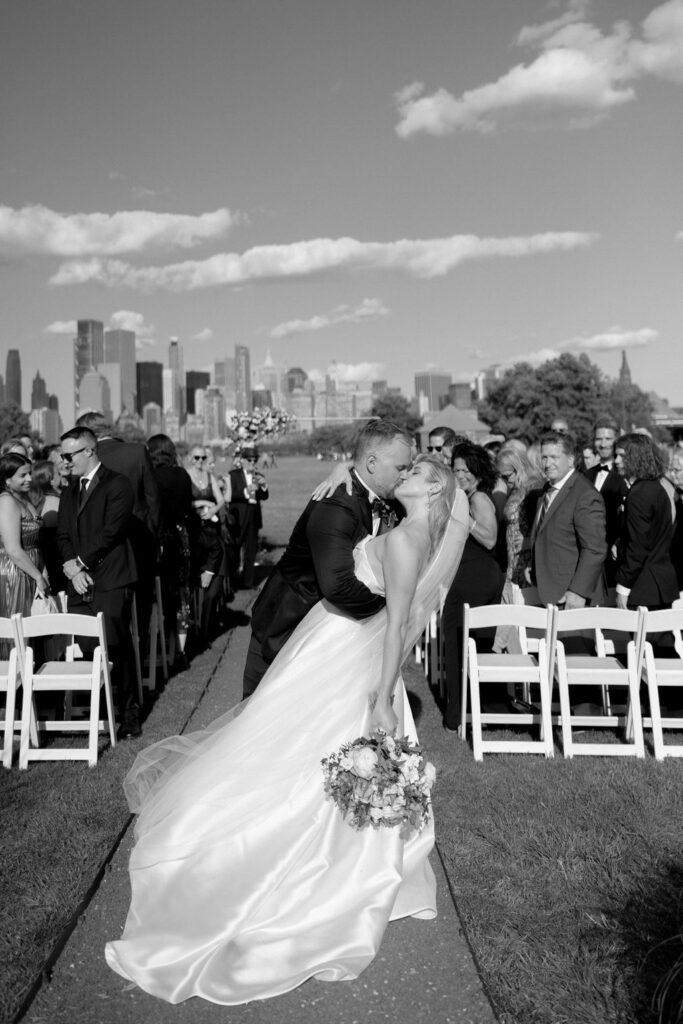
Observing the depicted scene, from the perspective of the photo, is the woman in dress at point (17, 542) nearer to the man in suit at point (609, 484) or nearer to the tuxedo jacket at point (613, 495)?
the man in suit at point (609, 484)

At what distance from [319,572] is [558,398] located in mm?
68129

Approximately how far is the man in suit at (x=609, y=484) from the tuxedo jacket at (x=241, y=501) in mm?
6533

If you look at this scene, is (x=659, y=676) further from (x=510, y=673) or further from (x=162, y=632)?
(x=162, y=632)

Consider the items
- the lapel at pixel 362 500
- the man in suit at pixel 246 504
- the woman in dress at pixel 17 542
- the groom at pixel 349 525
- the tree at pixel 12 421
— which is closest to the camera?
the groom at pixel 349 525

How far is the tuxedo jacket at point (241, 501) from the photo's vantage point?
15.4m

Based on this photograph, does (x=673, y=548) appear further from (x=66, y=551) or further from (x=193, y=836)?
(x=193, y=836)

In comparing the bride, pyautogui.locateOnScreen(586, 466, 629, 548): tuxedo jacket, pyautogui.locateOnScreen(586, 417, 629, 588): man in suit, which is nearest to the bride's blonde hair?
the bride

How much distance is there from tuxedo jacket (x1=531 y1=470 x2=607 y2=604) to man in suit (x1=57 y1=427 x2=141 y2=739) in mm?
3359

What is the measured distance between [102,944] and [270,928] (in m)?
0.81

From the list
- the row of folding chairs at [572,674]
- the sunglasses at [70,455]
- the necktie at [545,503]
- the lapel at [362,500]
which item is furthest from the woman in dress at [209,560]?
the lapel at [362,500]

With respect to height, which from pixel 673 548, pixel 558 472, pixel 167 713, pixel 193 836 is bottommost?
pixel 167 713

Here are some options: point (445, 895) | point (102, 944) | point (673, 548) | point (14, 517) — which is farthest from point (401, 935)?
point (673, 548)

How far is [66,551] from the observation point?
734cm

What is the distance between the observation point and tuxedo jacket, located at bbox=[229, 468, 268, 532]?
605 inches
